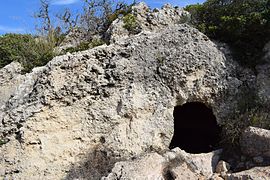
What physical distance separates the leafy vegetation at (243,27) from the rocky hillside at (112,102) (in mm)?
489

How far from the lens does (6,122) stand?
701cm

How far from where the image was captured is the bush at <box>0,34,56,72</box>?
10.3 metres

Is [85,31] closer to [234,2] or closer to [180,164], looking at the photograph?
[234,2]

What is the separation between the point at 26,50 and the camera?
10.9 metres

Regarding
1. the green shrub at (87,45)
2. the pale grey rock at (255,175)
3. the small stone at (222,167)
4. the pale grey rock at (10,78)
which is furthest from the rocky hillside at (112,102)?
the pale grey rock at (10,78)

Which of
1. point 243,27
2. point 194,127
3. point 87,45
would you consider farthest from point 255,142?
point 87,45

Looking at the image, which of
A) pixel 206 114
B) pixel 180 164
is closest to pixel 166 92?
pixel 180 164

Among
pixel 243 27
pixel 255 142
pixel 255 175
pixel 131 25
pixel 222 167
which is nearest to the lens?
pixel 255 175

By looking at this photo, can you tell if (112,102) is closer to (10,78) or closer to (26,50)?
(10,78)

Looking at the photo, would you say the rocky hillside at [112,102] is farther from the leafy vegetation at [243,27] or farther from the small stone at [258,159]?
the small stone at [258,159]

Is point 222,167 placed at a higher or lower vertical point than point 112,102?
lower

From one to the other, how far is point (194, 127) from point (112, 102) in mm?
3367

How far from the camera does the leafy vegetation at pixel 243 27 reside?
7.86 meters

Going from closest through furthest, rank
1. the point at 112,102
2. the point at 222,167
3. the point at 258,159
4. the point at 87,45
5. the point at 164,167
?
the point at 164,167 < the point at 258,159 < the point at 222,167 < the point at 112,102 < the point at 87,45
